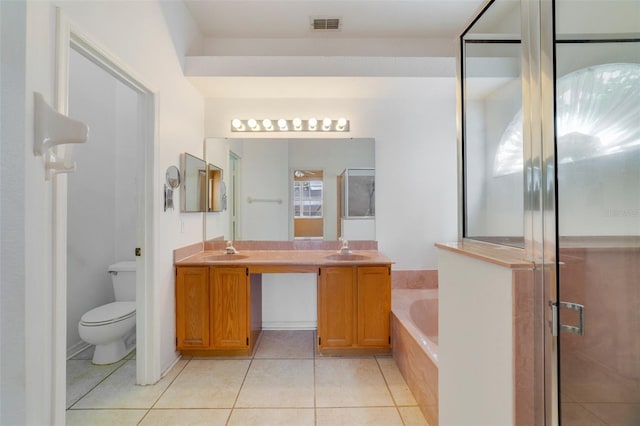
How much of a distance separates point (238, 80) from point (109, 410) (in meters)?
2.53

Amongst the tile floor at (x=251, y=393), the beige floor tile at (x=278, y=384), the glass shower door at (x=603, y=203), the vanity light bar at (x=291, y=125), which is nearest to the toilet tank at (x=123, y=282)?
the tile floor at (x=251, y=393)

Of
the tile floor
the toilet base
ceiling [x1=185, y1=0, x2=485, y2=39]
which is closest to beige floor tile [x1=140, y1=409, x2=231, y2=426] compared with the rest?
the tile floor

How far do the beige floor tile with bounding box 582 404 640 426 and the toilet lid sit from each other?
2.80 meters

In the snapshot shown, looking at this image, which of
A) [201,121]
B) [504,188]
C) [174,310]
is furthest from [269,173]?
[504,188]

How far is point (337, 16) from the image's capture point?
2.54 metres

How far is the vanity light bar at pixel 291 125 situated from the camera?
9.67 ft

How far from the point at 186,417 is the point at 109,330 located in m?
0.96

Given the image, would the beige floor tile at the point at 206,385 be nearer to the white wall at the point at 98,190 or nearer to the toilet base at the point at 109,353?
the toilet base at the point at 109,353

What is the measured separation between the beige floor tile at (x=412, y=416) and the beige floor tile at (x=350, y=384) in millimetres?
95

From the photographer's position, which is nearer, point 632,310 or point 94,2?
point 632,310

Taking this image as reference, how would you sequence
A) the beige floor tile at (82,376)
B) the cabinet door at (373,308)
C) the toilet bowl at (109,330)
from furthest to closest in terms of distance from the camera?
the cabinet door at (373,308)
the toilet bowl at (109,330)
the beige floor tile at (82,376)

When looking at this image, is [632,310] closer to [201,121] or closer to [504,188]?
[504,188]

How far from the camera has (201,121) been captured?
9.53 feet

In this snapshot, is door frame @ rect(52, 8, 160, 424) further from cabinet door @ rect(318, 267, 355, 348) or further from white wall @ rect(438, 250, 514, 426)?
white wall @ rect(438, 250, 514, 426)
